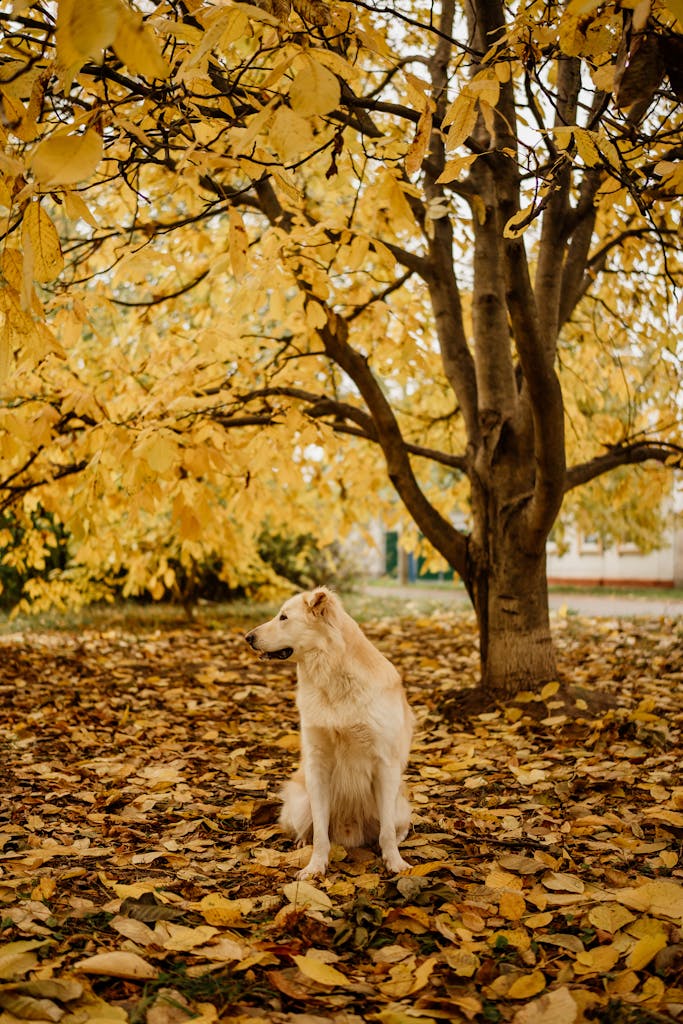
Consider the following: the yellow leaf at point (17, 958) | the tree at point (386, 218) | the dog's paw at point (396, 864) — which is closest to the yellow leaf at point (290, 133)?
the tree at point (386, 218)

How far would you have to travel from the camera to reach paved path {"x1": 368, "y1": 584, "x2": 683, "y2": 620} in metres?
13.0

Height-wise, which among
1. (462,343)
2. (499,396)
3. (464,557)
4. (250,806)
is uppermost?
(462,343)

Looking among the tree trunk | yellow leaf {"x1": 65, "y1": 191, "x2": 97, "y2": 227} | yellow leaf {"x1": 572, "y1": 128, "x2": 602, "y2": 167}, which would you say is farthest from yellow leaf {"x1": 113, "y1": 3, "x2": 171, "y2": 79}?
the tree trunk

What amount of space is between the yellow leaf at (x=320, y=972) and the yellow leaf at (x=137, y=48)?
2.25 meters

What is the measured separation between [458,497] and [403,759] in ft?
18.8

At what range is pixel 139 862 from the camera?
128 inches

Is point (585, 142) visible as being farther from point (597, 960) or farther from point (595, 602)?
point (595, 602)

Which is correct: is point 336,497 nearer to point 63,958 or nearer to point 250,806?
point 250,806

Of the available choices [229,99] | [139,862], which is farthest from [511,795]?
[229,99]

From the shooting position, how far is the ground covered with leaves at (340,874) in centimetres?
219

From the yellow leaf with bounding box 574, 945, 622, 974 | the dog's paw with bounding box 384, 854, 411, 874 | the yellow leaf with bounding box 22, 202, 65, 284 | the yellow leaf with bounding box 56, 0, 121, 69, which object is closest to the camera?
the yellow leaf with bounding box 56, 0, 121, 69

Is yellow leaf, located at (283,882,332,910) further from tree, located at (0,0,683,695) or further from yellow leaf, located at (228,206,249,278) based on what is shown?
yellow leaf, located at (228,206,249,278)

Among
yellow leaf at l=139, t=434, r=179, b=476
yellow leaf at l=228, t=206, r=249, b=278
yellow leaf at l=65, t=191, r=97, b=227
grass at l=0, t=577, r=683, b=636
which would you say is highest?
yellow leaf at l=228, t=206, r=249, b=278

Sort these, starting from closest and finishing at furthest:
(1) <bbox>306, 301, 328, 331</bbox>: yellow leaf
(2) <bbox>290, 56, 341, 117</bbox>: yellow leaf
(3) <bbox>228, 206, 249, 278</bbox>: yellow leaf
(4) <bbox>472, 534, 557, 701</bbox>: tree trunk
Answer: (2) <bbox>290, 56, 341, 117</bbox>: yellow leaf, (3) <bbox>228, 206, 249, 278</bbox>: yellow leaf, (1) <bbox>306, 301, 328, 331</bbox>: yellow leaf, (4) <bbox>472, 534, 557, 701</bbox>: tree trunk
